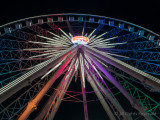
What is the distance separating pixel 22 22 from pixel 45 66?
738 centimetres

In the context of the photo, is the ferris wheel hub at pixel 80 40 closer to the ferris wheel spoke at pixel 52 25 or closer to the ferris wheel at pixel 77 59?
the ferris wheel at pixel 77 59

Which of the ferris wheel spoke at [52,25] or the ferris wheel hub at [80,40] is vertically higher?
the ferris wheel spoke at [52,25]

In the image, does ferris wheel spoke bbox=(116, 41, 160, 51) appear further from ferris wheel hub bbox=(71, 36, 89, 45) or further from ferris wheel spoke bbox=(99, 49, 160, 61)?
ferris wheel hub bbox=(71, 36, 89, 45)

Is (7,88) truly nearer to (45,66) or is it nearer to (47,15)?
(45,66)

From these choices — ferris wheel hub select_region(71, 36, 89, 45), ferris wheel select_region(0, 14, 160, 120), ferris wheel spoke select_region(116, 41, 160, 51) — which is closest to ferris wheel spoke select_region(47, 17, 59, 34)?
ferris wheel select_region(0, 14, 160, 120)

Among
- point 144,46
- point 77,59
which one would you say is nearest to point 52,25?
point 77,59

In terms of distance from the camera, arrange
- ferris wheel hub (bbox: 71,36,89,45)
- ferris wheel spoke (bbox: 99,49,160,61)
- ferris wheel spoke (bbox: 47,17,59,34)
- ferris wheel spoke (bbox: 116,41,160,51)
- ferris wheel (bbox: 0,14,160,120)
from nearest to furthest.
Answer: ferris wheel (bbox: 0,14,160,120)
ferris wheel hub (bbox: 71,36,89,45)
ferris wheel spoke (bbox: 99,49,160,61)
ferris wheel spoke (bbox: 116,41,160,51)
ferris wheel spoke (bbox: 47,17,59,34)

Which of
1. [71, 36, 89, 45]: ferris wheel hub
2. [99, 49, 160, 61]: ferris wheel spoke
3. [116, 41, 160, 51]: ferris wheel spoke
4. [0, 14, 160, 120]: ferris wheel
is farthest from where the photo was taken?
[116, 41, 160, 51]: ferris wheel spoke

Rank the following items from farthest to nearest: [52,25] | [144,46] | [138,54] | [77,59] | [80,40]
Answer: [138,54] → [52,25] → [144,46] → [77,59] → [80,40]

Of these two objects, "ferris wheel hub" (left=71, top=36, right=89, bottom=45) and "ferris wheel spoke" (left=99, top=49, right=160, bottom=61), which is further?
"ferris wheel spoke" (left=99, top=49, right=160, bottom=61)

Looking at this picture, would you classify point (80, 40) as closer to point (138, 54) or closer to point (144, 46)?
point (144, 46)

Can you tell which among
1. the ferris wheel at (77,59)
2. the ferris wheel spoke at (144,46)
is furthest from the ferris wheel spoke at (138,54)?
the ferris wheel spoke at (144,46)

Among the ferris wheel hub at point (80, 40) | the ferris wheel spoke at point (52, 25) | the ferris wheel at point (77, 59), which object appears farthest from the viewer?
the ferris wheel spoke at point (52, 25)

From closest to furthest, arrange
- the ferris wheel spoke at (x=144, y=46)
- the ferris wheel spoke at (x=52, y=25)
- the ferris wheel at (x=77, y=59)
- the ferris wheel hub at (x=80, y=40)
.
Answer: the ferris wheel at (x=77, y=59) < the ferris wheel hub at (x=80, y=40) < the ferris wheel spoke at (x=144, y=46) < the ferris wheel spoke at (x=52, y=25)
